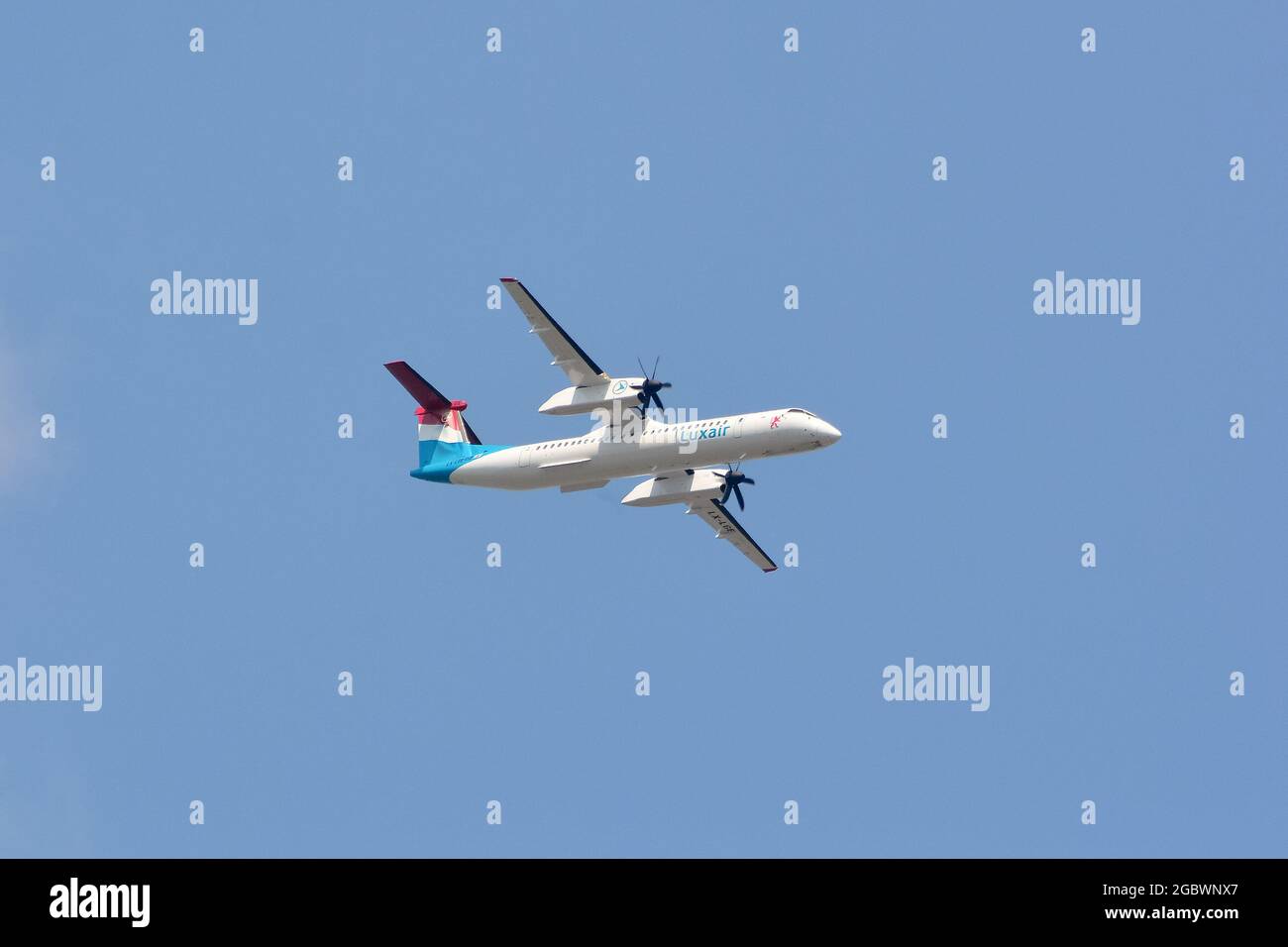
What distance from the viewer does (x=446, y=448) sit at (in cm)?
5169

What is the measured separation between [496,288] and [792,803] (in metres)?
18.1

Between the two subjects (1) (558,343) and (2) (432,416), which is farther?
(2) (432,416)

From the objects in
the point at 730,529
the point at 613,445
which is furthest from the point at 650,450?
the point at 730,529

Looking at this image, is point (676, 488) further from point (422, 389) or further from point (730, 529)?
point (422, 389)

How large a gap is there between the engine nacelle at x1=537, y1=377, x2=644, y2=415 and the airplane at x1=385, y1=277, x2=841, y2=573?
0.03 m

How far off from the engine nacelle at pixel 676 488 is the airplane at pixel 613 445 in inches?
1.2

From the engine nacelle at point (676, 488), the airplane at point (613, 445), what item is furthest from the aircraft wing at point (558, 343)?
the engine nacelle at point (676, 488)

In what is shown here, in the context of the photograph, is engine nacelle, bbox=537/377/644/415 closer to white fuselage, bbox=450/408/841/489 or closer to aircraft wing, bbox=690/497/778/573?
white fuselage, bbox=450/408/841/489

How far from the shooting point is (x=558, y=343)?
48.1 m

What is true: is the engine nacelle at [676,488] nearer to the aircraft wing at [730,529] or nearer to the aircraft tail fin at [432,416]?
the aircraft wing at [730,529]

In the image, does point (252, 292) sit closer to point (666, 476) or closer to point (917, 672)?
point (666, 476)

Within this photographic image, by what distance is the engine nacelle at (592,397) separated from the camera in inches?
1893

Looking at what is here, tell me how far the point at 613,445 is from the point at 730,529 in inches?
296
